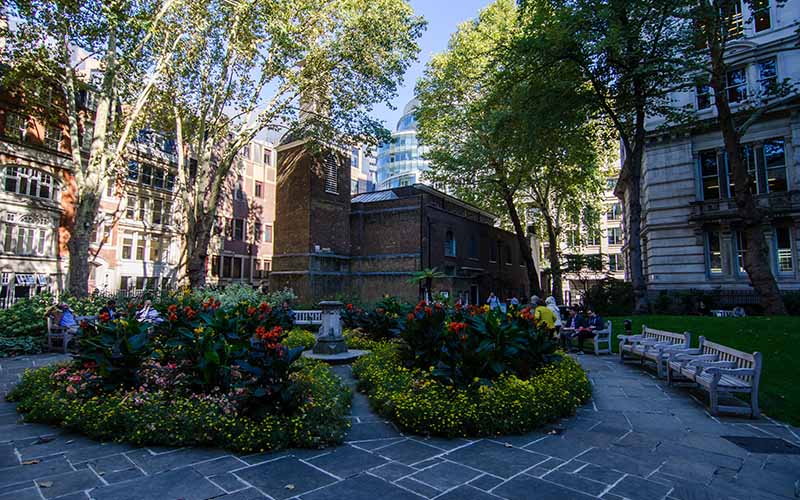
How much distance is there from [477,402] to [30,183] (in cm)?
3061

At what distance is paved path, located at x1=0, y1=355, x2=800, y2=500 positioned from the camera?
4027 millimetres

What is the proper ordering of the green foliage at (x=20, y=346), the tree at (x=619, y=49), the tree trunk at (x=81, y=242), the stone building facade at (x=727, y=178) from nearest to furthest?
1. the green foliage at (x=20, y=346)
2. the tree at (x=619, y=49)
3. the tree trunk at (x=81, y=242)
4. the stone building facade at (x=727, y=178)

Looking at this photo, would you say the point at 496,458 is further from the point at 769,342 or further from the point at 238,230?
the point at 238,230

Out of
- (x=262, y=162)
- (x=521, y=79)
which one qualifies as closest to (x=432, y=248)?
(x=521, y=79)

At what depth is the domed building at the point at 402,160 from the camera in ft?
258

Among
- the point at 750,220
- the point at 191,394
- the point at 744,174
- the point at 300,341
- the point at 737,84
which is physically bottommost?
the point at 300,341

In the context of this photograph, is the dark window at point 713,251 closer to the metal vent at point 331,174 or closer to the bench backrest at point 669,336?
the bench backrest at point 669,336

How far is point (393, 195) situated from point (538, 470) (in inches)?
1215

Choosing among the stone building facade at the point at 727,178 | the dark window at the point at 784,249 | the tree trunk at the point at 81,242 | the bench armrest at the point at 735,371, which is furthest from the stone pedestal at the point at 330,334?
the dark window at the point at 784,249

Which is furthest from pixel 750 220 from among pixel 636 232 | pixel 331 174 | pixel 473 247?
pixel 331 174

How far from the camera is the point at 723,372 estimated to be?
6785 mm

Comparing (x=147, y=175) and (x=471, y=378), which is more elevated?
(x=147, y=175)

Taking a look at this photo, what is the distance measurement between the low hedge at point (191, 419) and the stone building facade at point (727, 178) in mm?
20658

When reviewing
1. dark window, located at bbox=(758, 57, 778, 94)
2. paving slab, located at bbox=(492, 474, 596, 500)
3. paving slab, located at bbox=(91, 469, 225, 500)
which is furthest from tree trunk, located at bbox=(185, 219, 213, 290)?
dark window, located at bbox=(758, 57, 778, 94)
